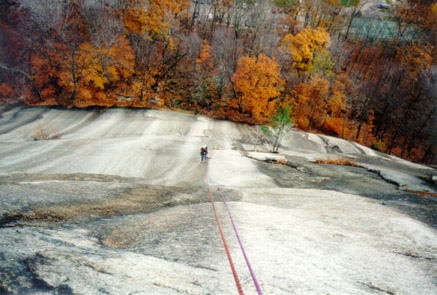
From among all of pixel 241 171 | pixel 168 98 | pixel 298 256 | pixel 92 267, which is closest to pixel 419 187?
pixel 241 171

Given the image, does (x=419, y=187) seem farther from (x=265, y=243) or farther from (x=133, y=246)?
(x=133, y=246)

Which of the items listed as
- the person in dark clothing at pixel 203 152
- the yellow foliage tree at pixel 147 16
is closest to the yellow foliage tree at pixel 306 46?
the yellow foliage tree at pixel 147 16

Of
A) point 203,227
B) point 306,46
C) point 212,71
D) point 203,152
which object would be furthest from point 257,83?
point 203,227

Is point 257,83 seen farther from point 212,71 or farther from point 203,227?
point 203,227

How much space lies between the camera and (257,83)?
31656 mm

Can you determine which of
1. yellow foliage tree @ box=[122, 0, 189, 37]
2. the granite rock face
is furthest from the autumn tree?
the granite rock face

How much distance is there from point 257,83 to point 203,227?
91.7 ft

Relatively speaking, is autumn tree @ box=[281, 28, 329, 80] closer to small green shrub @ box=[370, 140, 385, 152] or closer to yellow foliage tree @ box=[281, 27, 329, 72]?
yellow foliage tree @ box=[281, 27, 329, 72]

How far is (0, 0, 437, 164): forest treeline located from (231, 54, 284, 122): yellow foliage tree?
137 mm

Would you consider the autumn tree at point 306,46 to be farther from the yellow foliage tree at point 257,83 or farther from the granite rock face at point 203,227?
the granite rock face at point 203,227

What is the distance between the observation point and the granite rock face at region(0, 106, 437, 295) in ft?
13.1

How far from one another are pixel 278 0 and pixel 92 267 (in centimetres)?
5884

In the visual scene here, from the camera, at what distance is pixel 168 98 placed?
3556 centimetres

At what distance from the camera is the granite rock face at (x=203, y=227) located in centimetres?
398
